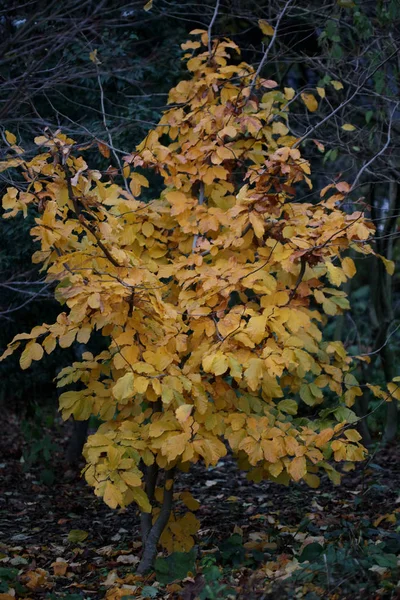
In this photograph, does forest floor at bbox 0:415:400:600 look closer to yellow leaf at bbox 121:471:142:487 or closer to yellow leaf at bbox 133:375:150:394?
yellow leaf at bbox 121:471:142:487

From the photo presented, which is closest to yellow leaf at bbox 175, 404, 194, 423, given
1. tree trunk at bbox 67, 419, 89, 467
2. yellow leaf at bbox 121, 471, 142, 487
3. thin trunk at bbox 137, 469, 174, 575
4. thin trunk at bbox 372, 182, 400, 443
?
yellow leaf at bbox 121, 471, 142, 487

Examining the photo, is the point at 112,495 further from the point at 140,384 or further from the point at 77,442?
the point at 77,442

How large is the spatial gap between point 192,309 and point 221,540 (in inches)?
60.9

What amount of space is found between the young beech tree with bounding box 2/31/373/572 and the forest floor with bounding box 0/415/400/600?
12.3 inches

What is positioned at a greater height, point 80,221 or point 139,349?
point 80,221

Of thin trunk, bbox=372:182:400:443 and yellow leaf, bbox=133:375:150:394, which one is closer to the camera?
yellow leaf, bbox=133:375:150:394

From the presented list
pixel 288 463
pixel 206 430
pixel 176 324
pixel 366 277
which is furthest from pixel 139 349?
pixel 366 277

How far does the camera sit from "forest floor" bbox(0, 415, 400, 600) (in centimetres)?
271

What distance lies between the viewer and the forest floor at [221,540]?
2707mm

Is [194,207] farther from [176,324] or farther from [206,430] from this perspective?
[206,430]

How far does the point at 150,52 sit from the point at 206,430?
11.7 ft

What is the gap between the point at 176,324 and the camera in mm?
3135

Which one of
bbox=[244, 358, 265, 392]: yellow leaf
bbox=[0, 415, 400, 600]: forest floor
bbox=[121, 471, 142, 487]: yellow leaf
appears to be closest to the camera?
bbox=[0, 415, 400, 600]: forest floor

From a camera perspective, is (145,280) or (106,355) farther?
(106,355)
